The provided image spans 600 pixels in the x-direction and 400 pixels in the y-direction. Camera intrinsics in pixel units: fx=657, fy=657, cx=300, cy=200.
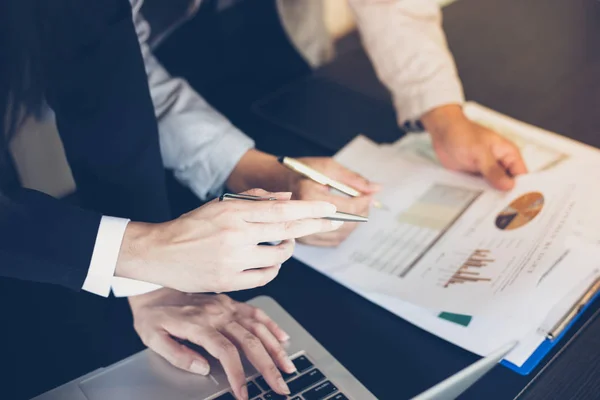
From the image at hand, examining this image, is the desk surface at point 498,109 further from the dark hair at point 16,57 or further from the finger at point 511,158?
the dark hair at point 16,57

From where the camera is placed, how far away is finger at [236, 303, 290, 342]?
2.42ft

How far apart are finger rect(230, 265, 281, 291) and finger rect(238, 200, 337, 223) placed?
0.06 m

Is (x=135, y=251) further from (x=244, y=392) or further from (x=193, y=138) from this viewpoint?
(x=193, y=138)

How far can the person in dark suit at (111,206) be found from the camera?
62 centimetres

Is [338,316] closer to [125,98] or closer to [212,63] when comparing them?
[125,98]

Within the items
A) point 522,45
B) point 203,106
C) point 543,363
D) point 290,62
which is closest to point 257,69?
point 290,62

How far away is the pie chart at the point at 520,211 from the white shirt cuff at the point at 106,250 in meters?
0.47

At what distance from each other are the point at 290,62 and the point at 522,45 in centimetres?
45

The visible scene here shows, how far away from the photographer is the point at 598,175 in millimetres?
885

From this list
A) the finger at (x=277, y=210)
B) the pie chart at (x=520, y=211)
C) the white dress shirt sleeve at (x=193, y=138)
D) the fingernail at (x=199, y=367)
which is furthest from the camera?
the white dress shirt sleeve at (x=193, y=138)

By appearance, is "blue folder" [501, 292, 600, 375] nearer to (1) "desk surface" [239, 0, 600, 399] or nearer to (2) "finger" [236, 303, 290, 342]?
(1) "desk surface" [239, 0, 600, 399]

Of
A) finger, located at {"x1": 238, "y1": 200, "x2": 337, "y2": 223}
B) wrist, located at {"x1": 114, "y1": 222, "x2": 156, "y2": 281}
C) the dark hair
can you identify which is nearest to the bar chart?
finger, located at {"x1": 238, "y1": 200, "x2": 337, "y2": 223}

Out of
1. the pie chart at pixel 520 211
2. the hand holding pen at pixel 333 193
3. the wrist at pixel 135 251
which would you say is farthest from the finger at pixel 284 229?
the pie chart at pixel 520 211

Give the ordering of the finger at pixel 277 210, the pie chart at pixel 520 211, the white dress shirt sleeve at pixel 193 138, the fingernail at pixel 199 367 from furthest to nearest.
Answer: the white dress shirt sleeve at pixel 193 138 → the pie chart at pixel 520 211 → the fingernail at pixel 199 367 → the finger at pixel 277 210
